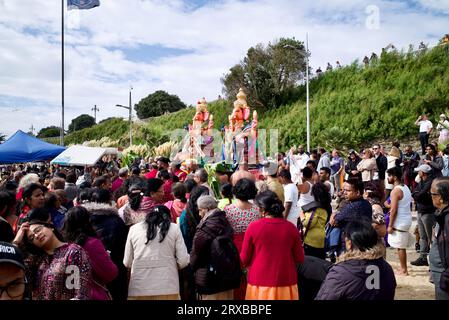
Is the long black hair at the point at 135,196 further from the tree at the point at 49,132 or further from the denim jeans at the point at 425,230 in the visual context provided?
the tree at the point at 49,132

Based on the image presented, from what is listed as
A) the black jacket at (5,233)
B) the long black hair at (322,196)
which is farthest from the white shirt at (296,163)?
the black jacket at (5,233)

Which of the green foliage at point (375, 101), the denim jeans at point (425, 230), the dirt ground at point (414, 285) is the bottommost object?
the dirt ground at point (414, 285)

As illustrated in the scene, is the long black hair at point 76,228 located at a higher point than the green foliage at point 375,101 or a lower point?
lower

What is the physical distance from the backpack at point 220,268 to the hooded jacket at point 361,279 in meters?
1.19

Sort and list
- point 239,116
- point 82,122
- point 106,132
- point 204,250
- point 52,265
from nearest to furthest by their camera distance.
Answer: point 52,265, point 204,250, point 239,116, point 106,132, point 82,122

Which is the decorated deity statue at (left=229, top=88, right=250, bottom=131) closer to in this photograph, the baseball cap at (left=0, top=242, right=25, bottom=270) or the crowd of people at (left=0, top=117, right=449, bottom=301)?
the crowd of people at (left=0, top=117, right=449, bottom=301)

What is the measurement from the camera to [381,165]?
1193cm

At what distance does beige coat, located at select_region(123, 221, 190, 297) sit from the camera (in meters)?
3.75

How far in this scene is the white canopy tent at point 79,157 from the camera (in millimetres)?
11836

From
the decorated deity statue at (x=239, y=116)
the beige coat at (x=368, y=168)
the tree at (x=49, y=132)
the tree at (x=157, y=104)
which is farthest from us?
the tree at (x=49, y=132)

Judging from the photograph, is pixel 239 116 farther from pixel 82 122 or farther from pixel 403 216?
pixel 82 122

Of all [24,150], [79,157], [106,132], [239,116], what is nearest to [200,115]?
[239,116]

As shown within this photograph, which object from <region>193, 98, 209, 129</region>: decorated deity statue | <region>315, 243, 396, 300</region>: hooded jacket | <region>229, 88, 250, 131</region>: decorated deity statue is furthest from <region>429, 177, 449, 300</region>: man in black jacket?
<region>193, 98, 209, 129</region>: decorated deity statue

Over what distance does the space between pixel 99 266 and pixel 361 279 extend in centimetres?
188
